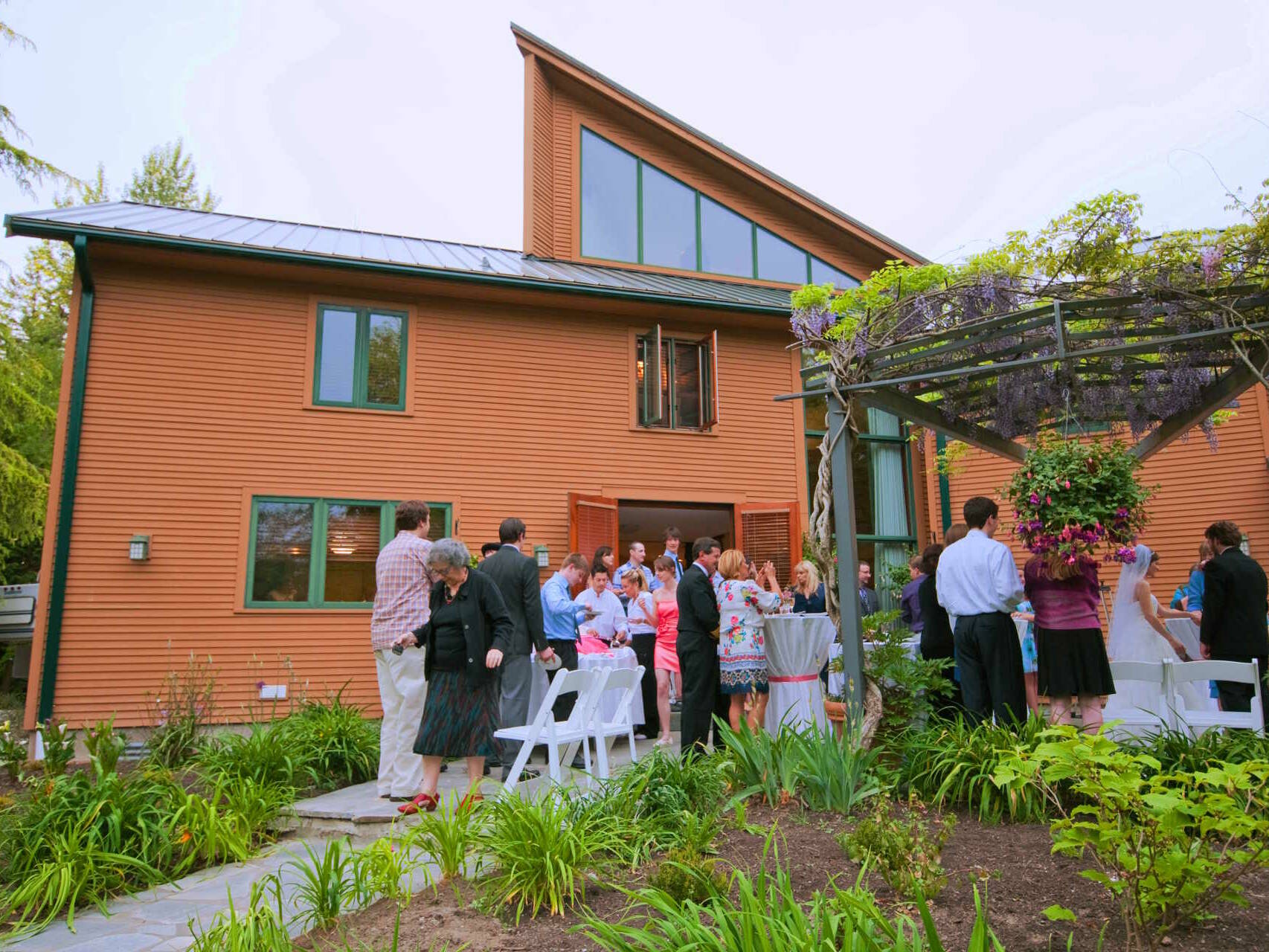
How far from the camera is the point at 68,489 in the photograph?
10.2m

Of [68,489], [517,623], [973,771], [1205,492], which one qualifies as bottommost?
[973,771]

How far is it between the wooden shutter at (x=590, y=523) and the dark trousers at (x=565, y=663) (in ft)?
13.2

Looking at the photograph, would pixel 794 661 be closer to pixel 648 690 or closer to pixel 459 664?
pixel 648 690

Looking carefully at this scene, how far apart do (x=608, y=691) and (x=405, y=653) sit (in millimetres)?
1521

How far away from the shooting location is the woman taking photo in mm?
8398

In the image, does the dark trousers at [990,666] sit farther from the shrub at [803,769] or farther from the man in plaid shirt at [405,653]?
the man in plaid shirt at [405,653]

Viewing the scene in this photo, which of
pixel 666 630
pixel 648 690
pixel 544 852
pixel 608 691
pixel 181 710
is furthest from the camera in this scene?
pixel 181 710

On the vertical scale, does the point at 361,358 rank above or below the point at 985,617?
above

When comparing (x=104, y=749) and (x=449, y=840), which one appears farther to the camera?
(x=104, y=749)

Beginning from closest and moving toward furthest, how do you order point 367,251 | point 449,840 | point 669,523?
point 449,840 → point 367,251 → point 669,523

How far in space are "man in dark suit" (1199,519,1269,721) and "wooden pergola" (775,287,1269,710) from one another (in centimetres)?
134

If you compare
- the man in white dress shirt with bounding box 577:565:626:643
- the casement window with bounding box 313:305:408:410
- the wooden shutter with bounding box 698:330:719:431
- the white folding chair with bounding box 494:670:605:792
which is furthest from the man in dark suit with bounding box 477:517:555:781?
the wooden shutter with bounding box 698:330:719:431

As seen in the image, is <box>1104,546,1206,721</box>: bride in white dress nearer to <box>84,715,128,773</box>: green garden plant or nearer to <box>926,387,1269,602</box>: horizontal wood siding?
<box>926,387,1269,602</box>: horizontal wood siding

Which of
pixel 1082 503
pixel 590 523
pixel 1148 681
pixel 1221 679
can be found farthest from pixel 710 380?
pixel 1221 679
